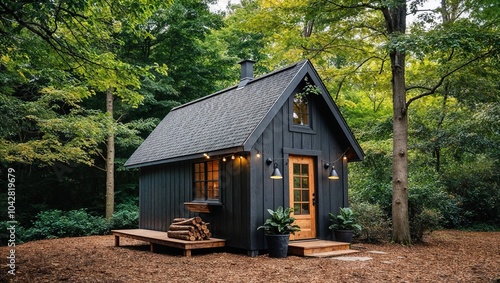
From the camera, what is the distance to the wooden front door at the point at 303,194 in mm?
10188

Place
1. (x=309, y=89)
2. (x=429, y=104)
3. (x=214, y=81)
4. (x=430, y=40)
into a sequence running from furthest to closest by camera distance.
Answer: (x=214, y=81) < (x=429, y=104) < (x=309, y=89) < (x=430, y=40)

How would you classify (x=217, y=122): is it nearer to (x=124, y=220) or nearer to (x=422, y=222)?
(x=422, y=222)

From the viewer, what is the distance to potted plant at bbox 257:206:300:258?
8805 millimetres

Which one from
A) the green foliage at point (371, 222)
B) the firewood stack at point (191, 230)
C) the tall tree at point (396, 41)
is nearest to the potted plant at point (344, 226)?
the green foliage at point (371, 222)

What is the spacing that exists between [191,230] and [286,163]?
107 inches

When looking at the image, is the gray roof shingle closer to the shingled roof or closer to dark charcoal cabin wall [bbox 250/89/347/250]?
the shingled roof

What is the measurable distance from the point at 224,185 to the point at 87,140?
7.91m

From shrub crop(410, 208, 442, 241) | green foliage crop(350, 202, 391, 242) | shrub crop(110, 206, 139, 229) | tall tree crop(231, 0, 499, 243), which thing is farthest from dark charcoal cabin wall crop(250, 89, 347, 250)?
shrub crop(110, 206, 139, 229)

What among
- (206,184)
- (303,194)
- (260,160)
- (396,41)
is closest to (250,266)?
(260,160)

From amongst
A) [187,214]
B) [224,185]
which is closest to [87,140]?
[187,214]

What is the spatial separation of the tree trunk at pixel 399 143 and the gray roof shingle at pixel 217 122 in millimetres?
2964

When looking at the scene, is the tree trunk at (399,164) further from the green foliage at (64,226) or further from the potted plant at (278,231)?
the green foliage at (64,226)

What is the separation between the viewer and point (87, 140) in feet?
51.2

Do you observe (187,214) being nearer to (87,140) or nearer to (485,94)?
(87,140)
